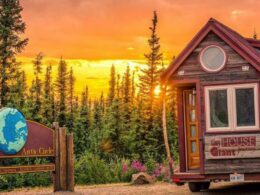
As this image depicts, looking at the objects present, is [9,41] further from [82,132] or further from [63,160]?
[63,160]

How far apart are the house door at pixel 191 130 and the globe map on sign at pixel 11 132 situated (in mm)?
4844

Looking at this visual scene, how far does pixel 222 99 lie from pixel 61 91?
29.2 metres

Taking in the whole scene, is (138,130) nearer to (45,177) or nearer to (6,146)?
(45,177)

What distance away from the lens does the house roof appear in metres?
16.1

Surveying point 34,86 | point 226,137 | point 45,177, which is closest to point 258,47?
point 226,137

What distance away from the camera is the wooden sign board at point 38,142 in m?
17.5

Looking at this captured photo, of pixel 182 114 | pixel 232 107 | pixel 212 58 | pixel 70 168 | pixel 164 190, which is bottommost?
pixel 164 190

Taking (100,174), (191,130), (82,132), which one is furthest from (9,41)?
(191,130)

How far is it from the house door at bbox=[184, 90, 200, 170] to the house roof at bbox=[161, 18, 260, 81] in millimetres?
1160

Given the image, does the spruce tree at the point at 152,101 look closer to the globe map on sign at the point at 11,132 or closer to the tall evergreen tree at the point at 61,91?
the tall evergreen tree at the point at 61,91

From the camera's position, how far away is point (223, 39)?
54.1 feet

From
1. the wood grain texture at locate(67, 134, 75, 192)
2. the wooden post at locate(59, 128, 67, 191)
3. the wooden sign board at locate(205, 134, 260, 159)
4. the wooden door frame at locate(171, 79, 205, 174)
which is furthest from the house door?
the wooden post at locate(59, 128, 67, 191)

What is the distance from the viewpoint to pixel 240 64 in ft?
53.6

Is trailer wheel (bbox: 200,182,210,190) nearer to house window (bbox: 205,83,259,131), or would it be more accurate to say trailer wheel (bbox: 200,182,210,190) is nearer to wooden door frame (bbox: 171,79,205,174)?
wooden door frame (bbox: 171,79,205,174)
